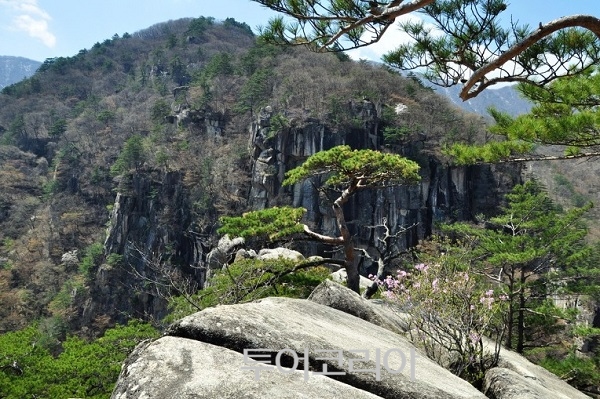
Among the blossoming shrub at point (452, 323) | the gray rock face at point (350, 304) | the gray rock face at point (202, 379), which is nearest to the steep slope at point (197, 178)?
the gray rock face at point (350, 304)

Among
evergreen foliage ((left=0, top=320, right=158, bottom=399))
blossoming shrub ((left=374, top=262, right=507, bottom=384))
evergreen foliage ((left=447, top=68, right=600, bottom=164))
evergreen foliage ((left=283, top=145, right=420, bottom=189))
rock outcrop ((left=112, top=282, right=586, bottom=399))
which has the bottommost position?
evergreen foliage ((left=0, top=320, right=158, bottom=399))

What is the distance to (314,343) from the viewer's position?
7.83ft

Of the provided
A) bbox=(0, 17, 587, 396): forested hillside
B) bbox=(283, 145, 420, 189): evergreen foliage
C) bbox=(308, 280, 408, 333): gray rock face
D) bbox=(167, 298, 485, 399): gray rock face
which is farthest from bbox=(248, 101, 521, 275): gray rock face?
bbox=(167, 298, 485, 399): gray rock face

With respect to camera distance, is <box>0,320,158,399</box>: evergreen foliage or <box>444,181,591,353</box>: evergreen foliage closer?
<box>0,320,158,399</box>: evergreen foliage

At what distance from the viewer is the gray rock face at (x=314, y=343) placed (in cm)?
221

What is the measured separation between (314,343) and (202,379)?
755mm

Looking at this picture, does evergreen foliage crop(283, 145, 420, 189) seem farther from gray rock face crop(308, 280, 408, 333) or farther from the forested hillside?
the forested hillside

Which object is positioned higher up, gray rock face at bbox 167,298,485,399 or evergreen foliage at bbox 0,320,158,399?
gray rock face at bbox 167,298,485,399

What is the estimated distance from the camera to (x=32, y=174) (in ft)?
144

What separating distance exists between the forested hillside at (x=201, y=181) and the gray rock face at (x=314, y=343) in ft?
64.0

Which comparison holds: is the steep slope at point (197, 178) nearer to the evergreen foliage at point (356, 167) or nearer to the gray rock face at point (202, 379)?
the evergreen foliage at point (356, 167)

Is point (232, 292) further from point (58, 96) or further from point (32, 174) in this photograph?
point (58, 96)

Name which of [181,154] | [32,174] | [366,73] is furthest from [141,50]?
[366,73]

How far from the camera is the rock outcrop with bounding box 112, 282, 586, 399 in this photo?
1.83m
